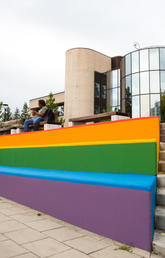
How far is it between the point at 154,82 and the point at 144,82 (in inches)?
38.3

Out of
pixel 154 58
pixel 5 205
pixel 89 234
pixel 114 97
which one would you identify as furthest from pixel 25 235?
pixel 114 97

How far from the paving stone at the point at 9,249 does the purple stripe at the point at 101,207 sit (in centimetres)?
103

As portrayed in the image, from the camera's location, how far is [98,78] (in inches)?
1270

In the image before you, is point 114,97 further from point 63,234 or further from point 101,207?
point 63,234

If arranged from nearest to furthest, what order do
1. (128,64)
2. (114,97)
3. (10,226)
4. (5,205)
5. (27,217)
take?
(10,226)
(27,217)
(5,205)
(128,64)
(114,97)

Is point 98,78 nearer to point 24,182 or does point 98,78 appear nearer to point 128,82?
point 128,82

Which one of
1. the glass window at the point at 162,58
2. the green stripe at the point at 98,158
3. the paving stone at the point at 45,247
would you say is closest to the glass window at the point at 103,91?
the glass window at the point at 162,58

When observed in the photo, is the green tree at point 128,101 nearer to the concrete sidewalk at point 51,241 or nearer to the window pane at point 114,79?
the window pane at point 114,79

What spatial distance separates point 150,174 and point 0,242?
84.9 inches

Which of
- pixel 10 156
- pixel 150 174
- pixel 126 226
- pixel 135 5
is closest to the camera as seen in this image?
pixel 126 226

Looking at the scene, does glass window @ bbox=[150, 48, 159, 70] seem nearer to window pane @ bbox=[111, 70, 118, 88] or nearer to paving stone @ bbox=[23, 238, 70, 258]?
window pane @ bbox=[111, 70, 118, 88]

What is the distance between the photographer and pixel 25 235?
315cm

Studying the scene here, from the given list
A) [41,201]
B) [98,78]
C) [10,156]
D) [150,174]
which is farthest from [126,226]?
[98,78]

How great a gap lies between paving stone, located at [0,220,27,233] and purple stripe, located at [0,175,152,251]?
24.9 inches
